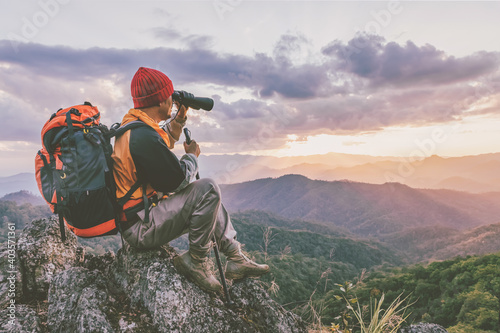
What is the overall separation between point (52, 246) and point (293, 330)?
363cm

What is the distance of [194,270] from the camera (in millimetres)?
3650

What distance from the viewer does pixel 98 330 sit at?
10.2ft

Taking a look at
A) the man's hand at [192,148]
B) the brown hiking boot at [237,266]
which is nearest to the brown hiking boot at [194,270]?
the brown hiking boot at [237,266]

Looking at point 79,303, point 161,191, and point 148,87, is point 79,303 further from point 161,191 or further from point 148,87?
point 148,87

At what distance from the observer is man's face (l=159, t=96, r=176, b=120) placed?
385 centimetres

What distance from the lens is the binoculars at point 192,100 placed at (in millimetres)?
4133

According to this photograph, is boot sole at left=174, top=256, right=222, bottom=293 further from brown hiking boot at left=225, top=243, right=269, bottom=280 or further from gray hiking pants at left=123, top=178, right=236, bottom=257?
brown hiking boot at left=225, top=243, right=269, bottom=280

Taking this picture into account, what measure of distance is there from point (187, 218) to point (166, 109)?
4.59 ft

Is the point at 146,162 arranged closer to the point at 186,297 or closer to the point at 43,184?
the point at 43,184

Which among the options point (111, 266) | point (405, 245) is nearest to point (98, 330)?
point (111, 266)

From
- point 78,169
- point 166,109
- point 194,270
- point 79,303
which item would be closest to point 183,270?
point 194,270

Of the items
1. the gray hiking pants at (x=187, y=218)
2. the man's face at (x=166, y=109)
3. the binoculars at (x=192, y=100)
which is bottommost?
the gray hiking pants at (x=187, y=218)

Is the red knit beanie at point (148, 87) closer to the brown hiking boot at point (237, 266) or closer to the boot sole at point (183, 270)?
the boot sole at point (183, 270)

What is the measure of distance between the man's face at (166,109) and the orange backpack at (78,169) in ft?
1.79
